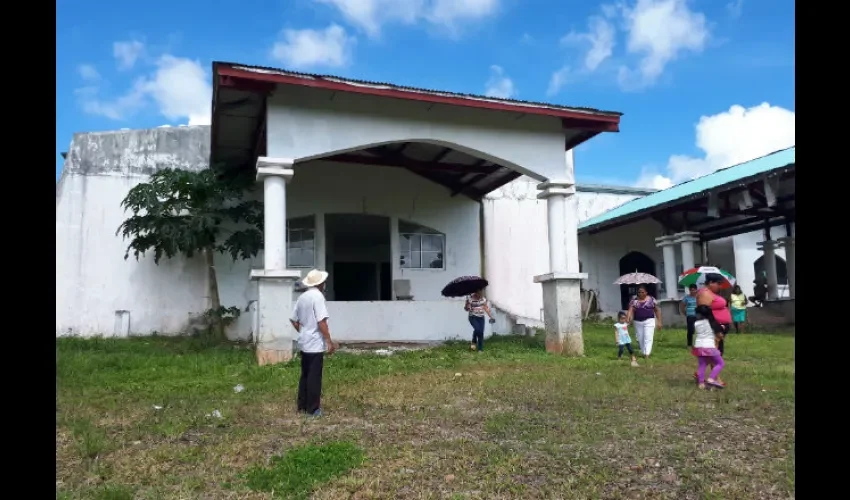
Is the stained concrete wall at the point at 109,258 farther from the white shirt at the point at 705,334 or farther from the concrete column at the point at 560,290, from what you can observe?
the white shirt at the point at 705,334

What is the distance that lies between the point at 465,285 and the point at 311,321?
21.6ft

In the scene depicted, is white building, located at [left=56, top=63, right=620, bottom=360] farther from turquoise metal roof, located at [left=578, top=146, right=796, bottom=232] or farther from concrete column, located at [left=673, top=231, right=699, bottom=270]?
concrete column, located at [left=673, top=231, right=699, bottom=270]

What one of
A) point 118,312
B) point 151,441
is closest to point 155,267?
point 118,312

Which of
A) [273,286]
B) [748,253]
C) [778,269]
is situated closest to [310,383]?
[273,286]

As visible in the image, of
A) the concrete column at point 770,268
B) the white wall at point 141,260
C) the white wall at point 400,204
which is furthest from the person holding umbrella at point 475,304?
the concrete column at point 770,268

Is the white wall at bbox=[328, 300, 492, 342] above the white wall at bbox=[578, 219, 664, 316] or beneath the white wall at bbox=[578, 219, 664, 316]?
beneath

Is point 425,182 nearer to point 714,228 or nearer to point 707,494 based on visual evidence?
point 714,228

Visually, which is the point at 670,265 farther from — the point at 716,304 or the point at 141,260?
the point at 141,260

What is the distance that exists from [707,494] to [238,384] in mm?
5644

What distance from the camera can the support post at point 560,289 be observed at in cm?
1128

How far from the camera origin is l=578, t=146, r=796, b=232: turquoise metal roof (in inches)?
656

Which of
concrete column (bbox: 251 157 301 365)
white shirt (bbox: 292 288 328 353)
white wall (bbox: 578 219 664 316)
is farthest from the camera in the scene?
white wall (bbox: 578 219 664 316)

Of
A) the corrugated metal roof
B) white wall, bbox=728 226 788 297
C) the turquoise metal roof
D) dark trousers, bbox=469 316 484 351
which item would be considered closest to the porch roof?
the corrugated metal roof

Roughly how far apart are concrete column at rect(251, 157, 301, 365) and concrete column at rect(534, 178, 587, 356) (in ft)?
14.2
